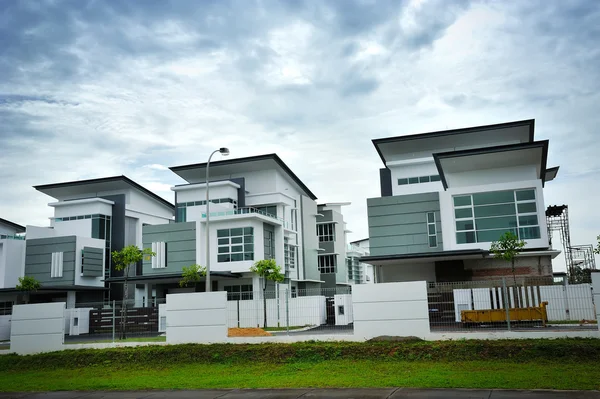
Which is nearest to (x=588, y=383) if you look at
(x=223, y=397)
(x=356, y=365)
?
(x=356, y=365)

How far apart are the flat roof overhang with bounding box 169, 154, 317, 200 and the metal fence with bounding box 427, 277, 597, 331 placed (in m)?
29.7

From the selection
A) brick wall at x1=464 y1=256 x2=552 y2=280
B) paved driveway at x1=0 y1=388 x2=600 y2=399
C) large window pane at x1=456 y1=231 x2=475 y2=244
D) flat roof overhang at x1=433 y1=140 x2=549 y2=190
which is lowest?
paved driveway at x1=0 y1=388 x2=600 y2=399

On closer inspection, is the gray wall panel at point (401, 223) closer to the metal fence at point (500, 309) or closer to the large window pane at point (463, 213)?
the large window pane at point (463, 213)

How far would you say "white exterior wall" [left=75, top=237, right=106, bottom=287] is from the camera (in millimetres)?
47178

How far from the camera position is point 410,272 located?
Result: 35.4 meters

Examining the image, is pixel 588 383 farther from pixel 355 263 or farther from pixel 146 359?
pixel 355 263

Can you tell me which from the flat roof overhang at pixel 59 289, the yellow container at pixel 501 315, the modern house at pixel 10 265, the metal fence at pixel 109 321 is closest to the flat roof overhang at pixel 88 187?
the modern house at pixel 10 265

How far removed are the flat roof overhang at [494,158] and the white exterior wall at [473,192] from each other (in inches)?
53.6

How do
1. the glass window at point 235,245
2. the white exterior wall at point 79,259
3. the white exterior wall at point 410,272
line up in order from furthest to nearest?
the white exterior wall at point 79,259
the glass window at point 235,245
the white exterior wall at point 410,272

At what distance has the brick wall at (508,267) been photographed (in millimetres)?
31266

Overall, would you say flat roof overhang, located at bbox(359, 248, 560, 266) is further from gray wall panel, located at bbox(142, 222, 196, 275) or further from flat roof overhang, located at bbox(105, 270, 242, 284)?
gray wall panel, located at bbox(142, 222, 196, 275)

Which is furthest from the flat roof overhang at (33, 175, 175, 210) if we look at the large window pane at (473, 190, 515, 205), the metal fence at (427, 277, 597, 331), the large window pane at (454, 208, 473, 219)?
the metal fence at (427, 277, 597, 331)

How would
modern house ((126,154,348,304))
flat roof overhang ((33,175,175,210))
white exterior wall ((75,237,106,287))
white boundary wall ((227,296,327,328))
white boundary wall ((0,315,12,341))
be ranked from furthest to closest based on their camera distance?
flat roof overhang ((33,175,175,210)), white exterior wall ((75,237,106,287)), modern house ((126,154,348,304)), white boundary wall ((0,315,12,341)), white boundary wall ((227,296,327,328))

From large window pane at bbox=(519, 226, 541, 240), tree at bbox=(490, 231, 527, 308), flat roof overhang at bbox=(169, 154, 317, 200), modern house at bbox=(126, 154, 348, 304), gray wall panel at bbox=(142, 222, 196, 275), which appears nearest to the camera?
tree at bbox=(490, 231, 527, 308)
